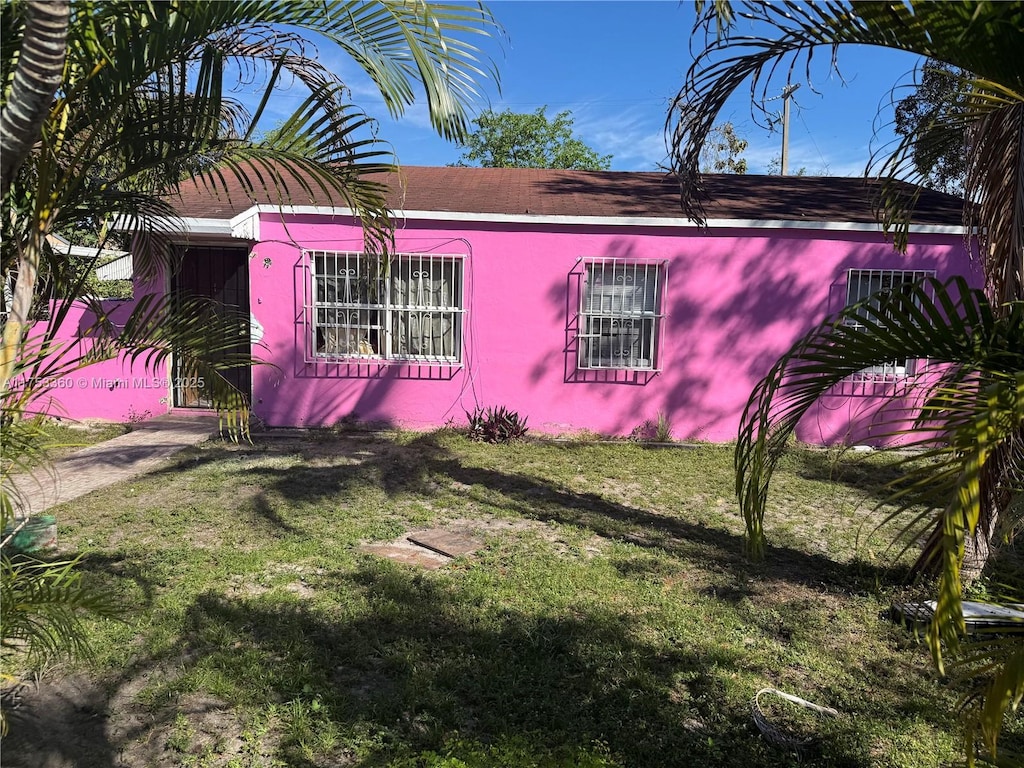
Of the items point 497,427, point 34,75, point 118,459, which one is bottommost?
point 118,459

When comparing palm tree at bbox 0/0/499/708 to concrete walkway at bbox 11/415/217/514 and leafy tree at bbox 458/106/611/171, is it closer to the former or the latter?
concrete walkway at bbox 11/415/217/514

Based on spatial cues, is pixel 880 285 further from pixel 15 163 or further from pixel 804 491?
pixel 15 163

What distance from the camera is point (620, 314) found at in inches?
350

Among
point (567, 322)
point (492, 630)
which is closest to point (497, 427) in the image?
point (567, 322)

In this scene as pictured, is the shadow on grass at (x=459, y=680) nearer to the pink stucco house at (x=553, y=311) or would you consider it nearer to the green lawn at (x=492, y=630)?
the green lawn at (x=492, y=630)

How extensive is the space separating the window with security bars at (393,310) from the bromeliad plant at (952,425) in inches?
264

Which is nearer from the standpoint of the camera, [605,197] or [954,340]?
[954,340]

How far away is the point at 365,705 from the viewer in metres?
2.98

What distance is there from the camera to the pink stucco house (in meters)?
8.80

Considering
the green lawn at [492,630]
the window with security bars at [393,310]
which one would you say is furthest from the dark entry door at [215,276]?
the green lawn at [492,630]

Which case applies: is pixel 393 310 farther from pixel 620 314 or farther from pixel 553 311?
pixel 620 314

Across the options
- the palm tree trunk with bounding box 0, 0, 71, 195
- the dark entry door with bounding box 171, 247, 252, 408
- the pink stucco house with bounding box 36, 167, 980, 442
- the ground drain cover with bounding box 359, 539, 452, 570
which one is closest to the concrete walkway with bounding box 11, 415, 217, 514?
the dark entry door with bounding box 171, 247, 252, 408

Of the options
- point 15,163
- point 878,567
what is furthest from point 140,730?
point 878,567

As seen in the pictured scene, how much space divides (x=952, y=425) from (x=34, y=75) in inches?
98.5
